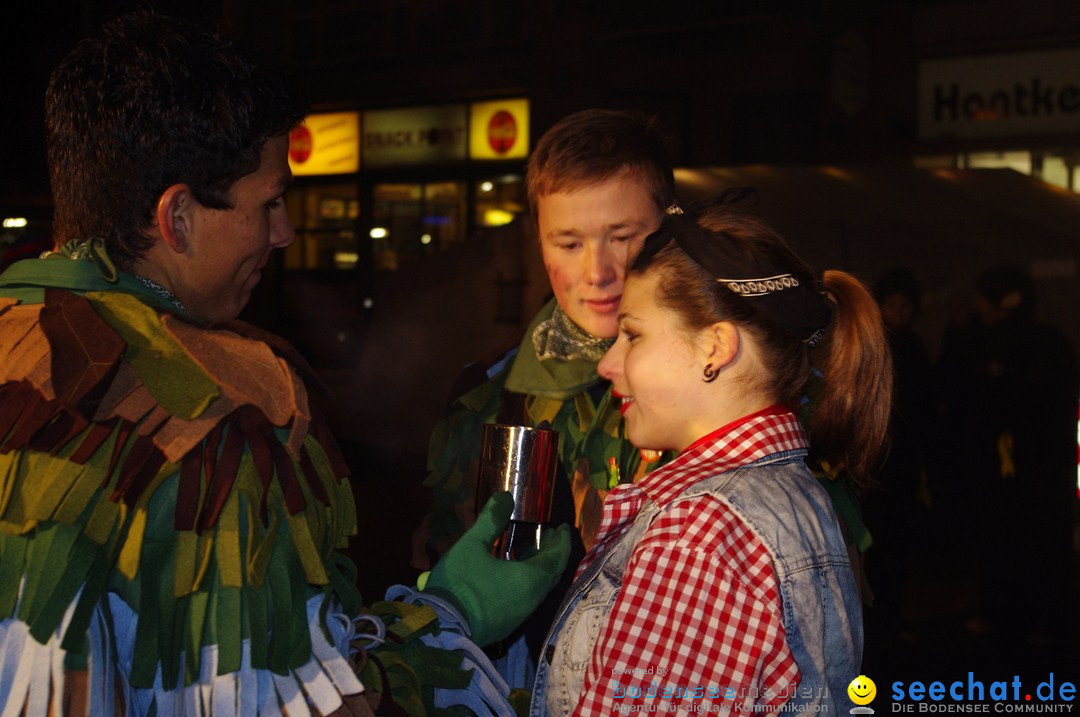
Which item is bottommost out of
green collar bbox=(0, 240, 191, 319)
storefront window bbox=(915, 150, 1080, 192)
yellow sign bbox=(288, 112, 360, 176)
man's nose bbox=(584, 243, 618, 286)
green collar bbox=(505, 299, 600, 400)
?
green collar bbox=(505, 299, 600, 400)

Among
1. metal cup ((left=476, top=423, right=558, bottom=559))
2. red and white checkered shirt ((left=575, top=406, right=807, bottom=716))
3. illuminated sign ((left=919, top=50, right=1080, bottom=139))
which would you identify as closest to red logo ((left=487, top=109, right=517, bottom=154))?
illuminated sign ((left=919, top=50, right=1080, bottom=139))

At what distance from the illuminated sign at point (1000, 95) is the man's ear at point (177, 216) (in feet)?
39.8

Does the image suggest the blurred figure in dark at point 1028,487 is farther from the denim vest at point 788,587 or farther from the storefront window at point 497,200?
the storefront window at point 497,200

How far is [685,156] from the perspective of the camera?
1445 cm

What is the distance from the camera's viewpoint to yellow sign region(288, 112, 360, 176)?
17094mm

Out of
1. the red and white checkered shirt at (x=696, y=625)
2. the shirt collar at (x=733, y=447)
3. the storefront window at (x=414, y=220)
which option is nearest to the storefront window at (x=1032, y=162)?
the storefront window at (x=414, y=220)

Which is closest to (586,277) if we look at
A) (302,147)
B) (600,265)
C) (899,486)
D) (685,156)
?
(600,265)

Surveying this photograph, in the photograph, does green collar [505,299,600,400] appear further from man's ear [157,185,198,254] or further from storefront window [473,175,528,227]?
storefront window [473,175,528,227]

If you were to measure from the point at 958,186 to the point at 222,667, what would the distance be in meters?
8.80

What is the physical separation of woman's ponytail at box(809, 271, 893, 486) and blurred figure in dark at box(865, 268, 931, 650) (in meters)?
3.49

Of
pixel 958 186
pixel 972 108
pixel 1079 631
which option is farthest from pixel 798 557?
pixel 972 108

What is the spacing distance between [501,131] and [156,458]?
14.5 m

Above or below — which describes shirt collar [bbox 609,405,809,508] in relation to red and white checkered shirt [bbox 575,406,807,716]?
above

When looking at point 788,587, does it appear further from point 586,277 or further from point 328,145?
point 328,145
